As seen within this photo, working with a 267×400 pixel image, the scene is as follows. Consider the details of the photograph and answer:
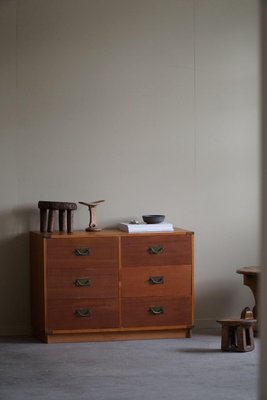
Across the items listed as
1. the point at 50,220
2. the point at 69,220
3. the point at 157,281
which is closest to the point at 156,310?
the point at 157,281

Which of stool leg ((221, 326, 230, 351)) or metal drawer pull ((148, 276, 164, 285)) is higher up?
metal drawer pull ((148, 276, 164, 285))

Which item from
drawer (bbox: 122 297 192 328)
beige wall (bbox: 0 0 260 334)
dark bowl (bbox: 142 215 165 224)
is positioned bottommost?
drawer (bbox: 122 297 192 328)

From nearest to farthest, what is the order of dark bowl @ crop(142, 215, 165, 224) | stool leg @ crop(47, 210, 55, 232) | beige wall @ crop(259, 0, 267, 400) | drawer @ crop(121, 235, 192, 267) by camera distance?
beige wall @ crop(259, 0, 267, 400)
drawer @ crop(121, 235, 192, 267)
stool leg @ crop(47, 210, 55, 232)
dark bowl @ crop(142, 215, 165, 224)

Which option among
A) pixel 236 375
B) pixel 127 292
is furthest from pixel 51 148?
pixel 236 375

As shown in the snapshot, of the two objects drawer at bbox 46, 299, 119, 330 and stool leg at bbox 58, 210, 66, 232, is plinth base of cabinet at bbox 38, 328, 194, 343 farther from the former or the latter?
stool leg at bbox 58, 210, 66, 232

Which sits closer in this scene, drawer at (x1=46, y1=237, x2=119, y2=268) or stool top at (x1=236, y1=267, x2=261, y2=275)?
drawer at (x1=46, y1=237, x2=119, y2=268)

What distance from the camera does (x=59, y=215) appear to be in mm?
7340

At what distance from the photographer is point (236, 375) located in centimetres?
601

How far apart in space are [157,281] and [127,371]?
4.05ft

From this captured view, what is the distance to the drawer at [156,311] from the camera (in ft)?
23.7

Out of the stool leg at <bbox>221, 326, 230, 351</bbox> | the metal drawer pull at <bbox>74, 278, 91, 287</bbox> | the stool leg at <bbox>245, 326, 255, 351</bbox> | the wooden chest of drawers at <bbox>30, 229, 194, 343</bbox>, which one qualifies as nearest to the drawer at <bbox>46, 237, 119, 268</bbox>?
the wooden chest of drawers at <bbox>30, 229, 194, 343</bbox>

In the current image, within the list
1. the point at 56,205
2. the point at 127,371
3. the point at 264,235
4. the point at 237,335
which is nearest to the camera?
the point at 264,235

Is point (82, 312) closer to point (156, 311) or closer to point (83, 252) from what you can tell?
point (83, 252)

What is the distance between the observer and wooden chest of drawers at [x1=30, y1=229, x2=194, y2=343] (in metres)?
7.09
